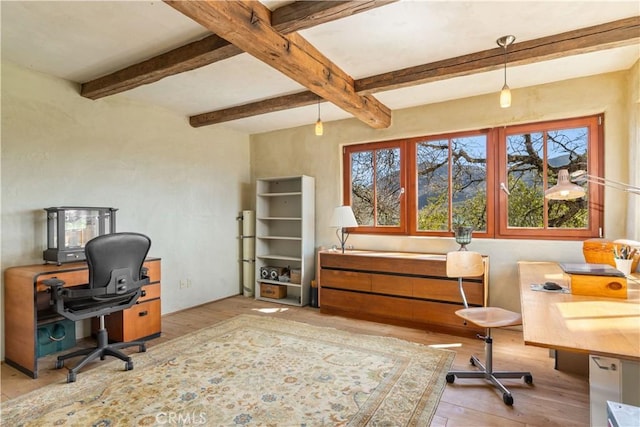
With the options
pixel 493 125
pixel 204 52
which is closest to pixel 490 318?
pixel 493 125

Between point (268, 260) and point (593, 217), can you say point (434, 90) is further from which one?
point (268, 260)

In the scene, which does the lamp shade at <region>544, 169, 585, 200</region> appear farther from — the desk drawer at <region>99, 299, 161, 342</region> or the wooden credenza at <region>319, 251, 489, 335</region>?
the desk drawer at <region>99, 299, 161, 342</region>

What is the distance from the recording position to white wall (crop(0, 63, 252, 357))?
2.84 meters

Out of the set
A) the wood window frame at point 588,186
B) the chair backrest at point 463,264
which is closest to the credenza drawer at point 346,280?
the chair backrest at point 463,264

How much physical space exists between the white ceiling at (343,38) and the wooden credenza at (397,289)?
188cm

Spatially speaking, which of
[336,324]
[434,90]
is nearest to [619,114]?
[434,90]

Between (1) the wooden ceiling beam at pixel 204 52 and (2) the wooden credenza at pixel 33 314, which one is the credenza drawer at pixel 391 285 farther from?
(1) the wooden ceiling beam at pixel 204 52

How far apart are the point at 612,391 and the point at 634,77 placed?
2.86m

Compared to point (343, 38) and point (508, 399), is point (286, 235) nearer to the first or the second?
point (343, 38)

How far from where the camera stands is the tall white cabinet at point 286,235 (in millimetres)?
4500

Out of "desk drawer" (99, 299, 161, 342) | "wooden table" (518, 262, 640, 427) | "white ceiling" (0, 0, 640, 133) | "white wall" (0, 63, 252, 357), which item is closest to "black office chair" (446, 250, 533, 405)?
"wooden table" (518, 262, 640, 427)

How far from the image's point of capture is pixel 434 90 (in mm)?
3430

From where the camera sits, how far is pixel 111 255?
8.25ft

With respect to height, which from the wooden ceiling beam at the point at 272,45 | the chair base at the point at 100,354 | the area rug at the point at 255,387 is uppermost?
the wooden ceiling beam at the point at 272,45
